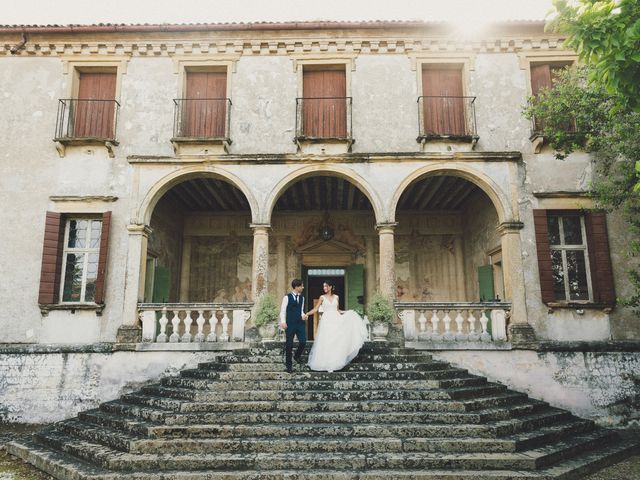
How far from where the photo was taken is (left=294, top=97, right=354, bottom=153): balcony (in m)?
11.4

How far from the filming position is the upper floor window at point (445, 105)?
11500 millimetres

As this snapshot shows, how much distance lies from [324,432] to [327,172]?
6483 mm

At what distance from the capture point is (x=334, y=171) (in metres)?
11.3

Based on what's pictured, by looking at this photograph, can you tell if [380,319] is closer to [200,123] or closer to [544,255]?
[544,255]

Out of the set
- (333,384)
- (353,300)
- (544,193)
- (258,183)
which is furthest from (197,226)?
(544,193)

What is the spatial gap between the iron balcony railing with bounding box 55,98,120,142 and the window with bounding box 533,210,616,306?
10.4m

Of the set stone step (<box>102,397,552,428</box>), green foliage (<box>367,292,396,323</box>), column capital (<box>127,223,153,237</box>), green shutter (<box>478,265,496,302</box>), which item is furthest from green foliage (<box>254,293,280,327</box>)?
green shutter (<box>478,265,496,302</box>)

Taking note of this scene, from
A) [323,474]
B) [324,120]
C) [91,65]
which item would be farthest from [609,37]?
[91,65]

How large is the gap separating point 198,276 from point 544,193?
982 centimetres

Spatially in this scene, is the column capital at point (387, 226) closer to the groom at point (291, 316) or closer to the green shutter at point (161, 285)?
the groom at point (291, 316)

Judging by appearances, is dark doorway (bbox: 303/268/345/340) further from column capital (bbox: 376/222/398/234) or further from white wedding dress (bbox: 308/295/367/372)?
white wedding dress (bbox: 308/295/367/372)

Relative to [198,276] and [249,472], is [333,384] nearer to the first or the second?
[249,472]

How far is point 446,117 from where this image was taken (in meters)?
11.7

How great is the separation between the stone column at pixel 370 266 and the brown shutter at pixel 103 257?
23.5 feet
